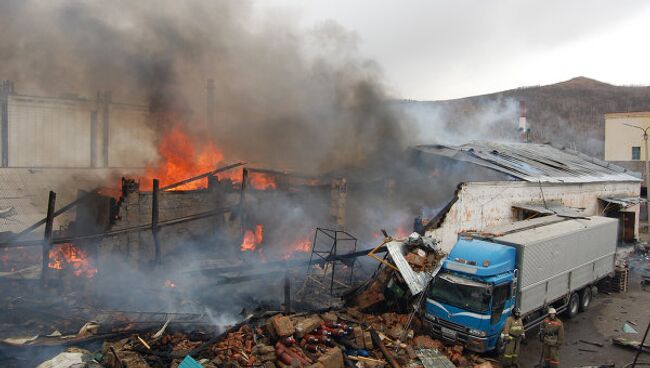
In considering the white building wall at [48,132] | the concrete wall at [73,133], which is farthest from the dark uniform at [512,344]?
the white building wall at [48,132]

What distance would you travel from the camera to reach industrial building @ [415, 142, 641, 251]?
1552cm

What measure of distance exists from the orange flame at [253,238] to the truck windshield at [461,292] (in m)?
9.40

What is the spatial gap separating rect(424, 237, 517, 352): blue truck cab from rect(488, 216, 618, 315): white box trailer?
0.46 meters

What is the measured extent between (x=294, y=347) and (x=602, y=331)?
30.1ft

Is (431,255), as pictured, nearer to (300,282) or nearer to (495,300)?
(495,300)

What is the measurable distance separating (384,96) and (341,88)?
245cm

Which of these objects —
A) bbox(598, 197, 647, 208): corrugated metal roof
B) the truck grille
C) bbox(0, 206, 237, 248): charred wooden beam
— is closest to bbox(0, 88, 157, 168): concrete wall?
bbox(0, 206, 237, 248): charred wooden beam

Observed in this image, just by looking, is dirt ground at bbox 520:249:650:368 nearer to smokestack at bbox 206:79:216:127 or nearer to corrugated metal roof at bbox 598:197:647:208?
corrugated metal roof at bbox 598:197:647:208

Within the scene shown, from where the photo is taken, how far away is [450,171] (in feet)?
64.3

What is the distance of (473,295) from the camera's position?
1014cm

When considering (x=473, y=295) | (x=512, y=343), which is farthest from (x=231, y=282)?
(x=512, y=343)

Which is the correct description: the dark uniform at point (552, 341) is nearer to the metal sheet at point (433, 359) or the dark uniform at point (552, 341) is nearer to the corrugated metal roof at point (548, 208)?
the metal sheet at point (433, 359)

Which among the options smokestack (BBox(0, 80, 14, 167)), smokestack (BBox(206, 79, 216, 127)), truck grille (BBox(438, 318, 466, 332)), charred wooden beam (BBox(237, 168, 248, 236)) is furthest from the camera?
smokestack (BBox(0, 80, 14, 167))

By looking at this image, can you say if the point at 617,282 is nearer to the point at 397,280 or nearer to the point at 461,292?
the point at 397,280
